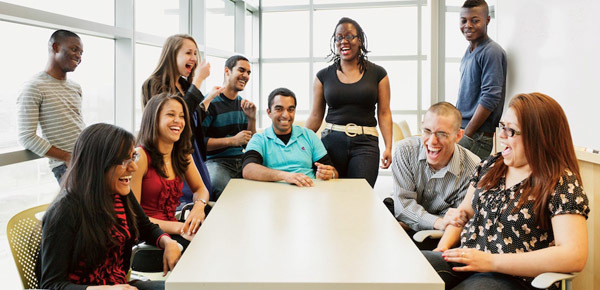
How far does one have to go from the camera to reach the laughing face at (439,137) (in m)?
2.36

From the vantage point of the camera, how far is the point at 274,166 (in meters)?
2.97

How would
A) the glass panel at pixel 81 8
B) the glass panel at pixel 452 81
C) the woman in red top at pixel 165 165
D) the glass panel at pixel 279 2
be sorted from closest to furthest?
the woman in red top at pixel 165 165, the glass panel at pixel 81 8, the glass panel at pixel 452 81, the glass panel at pixel 279 2

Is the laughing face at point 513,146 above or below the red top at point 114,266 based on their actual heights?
above

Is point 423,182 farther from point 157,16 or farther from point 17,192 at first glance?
point 157,16

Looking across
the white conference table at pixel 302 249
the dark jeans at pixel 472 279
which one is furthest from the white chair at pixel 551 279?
the white conference table at pixel 302 249

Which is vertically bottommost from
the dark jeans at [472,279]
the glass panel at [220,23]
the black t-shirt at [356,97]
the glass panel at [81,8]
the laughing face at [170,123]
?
the dark jeans at [472,279]

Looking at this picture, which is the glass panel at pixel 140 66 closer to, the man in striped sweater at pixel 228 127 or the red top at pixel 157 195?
the man in striped sweater at pixel 228 127

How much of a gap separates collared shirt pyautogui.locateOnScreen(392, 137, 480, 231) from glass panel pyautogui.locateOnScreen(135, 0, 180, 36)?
239cm

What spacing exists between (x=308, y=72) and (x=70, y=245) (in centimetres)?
652

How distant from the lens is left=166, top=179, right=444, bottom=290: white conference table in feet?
4.24

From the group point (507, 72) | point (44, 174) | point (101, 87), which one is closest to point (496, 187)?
point (507, 72)

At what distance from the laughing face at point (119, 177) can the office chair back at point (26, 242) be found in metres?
0.27

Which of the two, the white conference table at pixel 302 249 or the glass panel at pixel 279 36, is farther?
the glass panel at pixel 279 36

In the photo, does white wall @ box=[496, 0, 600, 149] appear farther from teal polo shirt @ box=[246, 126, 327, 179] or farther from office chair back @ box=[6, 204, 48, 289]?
office chair back @ box=[6, 204, 48, 289]
